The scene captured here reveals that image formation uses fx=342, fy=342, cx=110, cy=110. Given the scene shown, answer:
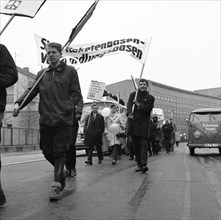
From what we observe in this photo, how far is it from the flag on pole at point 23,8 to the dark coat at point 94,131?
471cm

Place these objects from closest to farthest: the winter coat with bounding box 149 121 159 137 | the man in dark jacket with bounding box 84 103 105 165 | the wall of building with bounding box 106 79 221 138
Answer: the man in dark jacket with bounding box 84 103 105 165
the winter coat with bounding box 149 121 159 137
the wall of building with bounding box 106 79 221 138

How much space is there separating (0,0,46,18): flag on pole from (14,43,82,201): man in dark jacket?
1.02 m

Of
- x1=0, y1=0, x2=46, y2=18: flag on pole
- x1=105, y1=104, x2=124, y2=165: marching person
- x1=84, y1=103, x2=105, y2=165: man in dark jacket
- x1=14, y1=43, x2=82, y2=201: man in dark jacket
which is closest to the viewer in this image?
x1=14, y1=43, x2=82, y2=201: man in dark jacket

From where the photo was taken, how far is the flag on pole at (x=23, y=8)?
209 inches

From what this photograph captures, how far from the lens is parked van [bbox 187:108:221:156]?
13.8 metres

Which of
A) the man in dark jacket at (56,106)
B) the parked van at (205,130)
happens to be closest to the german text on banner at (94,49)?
the parked van at (205,130)

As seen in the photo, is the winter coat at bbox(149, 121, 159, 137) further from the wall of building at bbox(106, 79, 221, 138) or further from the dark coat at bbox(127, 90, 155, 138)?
the wall of building at bbox(106, 79, 221, 138)

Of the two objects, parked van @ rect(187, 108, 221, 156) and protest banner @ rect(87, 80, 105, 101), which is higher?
protest banner @ rect(87, 80, 105, 101)

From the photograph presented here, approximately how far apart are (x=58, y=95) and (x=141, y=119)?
3.13 meters

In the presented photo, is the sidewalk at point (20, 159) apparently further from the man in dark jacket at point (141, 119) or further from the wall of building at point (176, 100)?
the wall of building at point (176, 100)

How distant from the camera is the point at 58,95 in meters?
4.49

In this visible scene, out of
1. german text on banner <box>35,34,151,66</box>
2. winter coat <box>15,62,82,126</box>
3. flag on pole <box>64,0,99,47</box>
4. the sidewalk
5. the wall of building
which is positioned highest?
the wall of building

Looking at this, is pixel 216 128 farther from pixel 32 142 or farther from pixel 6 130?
pixel 32 142

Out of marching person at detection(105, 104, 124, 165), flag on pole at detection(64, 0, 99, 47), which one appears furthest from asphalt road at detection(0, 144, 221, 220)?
marching person at detection(105, 104, 124, 165)
